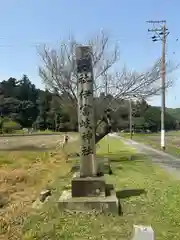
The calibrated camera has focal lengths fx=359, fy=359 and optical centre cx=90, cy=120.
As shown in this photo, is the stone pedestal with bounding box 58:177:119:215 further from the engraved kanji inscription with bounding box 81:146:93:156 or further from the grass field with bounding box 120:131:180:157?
the grass field with bounding box 120:131:180:157

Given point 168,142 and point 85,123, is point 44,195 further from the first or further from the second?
point 168,142

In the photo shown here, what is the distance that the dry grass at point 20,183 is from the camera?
305 inches

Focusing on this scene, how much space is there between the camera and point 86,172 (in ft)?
30.5

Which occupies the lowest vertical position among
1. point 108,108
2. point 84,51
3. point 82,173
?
point 82,173

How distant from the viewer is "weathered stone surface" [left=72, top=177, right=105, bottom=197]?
8.84 m

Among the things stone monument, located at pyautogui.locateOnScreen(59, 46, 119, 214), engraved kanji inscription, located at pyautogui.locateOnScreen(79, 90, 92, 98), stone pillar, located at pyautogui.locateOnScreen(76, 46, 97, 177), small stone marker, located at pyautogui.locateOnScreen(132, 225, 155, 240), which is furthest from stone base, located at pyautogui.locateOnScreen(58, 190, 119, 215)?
small stone marker, located at pyautogui.locateOnScreen(132, 225, 155, 240)

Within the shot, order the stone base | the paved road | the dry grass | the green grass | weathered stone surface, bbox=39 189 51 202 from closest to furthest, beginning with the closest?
the green grass, the dry grass, the stone base, weathered stone surface, bbox=39 189 51 202, the paved road

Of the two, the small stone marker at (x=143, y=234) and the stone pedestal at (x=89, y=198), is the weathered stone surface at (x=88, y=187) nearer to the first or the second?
the stone pedestal at (x=89, y=198)

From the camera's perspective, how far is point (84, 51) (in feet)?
31.9

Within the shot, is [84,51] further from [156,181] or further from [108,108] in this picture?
[108,108]

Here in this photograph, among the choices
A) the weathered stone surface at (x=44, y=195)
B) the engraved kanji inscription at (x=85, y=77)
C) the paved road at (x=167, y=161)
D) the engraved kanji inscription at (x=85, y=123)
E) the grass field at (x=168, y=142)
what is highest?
the engraved kanji inscription at (x=85, y=77)

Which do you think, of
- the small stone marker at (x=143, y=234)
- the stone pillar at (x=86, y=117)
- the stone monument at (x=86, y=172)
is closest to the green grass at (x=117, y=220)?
the stone monument at (x=86, y=172)

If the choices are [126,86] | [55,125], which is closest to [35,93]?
[55,125]

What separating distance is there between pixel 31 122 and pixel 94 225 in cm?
9489
